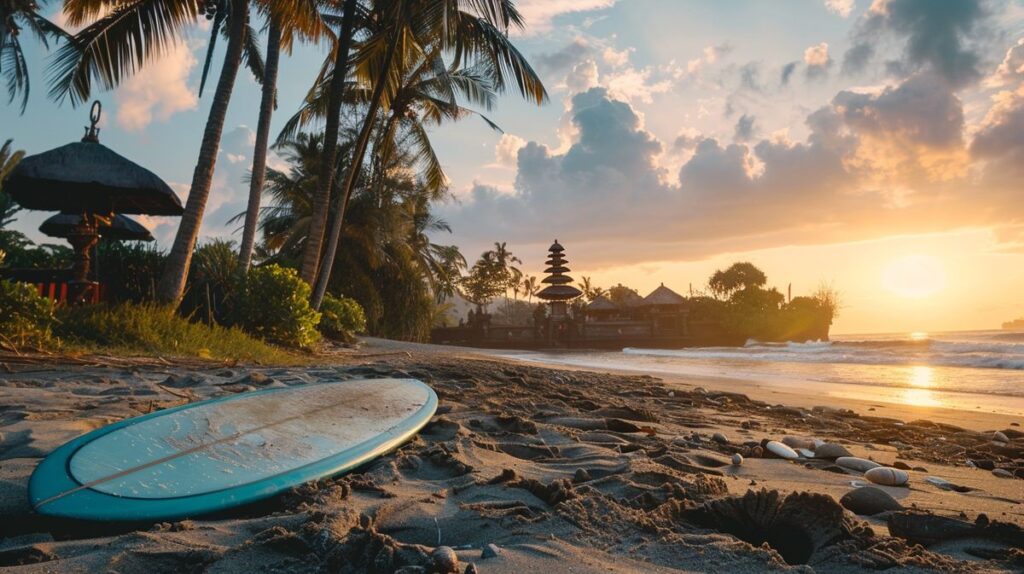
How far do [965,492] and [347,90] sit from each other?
1584cm

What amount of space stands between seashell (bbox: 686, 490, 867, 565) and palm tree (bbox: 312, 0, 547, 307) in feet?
28.3

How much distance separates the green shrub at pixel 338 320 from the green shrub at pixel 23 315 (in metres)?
7.40

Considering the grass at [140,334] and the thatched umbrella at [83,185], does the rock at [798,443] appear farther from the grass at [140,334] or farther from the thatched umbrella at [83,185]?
the thatched umbrella at [83,185]

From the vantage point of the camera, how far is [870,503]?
1867 mm

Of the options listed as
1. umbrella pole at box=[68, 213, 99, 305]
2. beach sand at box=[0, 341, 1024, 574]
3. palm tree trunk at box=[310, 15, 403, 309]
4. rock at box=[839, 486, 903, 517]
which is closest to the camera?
beach sand at box=[0, 341, 1024, 574]

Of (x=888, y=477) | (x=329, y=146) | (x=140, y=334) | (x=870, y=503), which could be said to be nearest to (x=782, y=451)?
(x=888, y=477)

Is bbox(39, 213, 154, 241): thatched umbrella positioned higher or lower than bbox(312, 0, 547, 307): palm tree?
lower

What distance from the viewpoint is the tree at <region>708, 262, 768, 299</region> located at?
2229 inches

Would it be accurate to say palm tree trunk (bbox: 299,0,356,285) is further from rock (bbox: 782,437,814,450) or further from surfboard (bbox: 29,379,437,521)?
rock (bbox: 782,437,814,450)

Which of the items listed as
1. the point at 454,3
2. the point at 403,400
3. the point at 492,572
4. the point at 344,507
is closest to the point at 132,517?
the point at 344,507

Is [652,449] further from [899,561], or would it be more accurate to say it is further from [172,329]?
[172,329]

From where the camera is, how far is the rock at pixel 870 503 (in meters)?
1.85

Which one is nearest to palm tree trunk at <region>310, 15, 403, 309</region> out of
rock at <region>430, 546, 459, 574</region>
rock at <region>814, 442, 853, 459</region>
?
rock at <region>814, 442, 853, 459</region>

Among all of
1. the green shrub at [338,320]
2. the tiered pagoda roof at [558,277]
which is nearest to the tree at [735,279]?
the tiered pagoda roof at [558,277]
